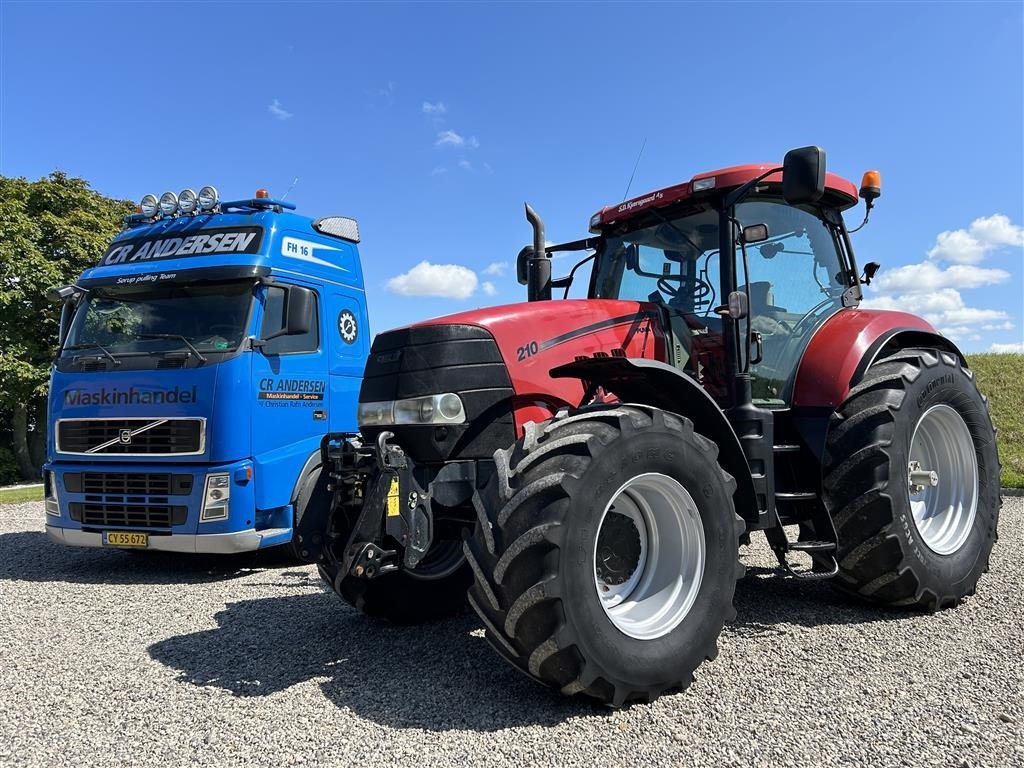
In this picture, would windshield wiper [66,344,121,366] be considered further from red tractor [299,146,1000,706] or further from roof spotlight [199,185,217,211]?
red tractor [299,146,1000,706]

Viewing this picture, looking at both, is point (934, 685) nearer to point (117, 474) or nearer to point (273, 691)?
point (273, 691)

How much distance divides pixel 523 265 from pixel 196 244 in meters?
3.18

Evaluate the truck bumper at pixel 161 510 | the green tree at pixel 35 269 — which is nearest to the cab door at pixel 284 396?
the truck bumper at pixel 161 510

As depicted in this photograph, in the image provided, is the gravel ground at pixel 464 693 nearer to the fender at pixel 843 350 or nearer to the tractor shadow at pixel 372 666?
the tractor shadow at pixel 372 666

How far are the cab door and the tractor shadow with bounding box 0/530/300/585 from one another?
92cm

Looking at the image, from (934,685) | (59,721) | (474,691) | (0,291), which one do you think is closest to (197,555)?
(59,721)

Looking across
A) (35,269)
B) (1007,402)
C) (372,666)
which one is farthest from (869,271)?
(35,269)

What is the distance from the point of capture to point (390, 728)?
2.91m

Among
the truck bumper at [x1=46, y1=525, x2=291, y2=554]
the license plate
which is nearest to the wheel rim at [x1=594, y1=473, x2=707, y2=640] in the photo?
the truck bumper at [x1=46, y1=525, x2=291, y2=554]

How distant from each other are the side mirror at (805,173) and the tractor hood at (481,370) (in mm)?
1284

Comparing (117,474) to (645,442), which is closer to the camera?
(645,442)

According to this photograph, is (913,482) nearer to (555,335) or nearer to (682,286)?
(682,286)

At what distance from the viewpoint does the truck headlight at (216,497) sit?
6.07 m

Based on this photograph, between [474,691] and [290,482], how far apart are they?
377 cm
